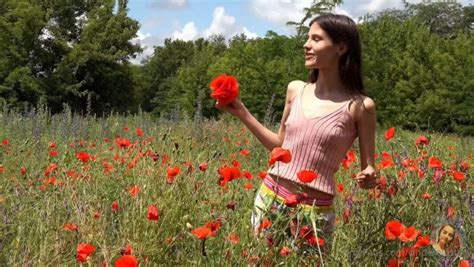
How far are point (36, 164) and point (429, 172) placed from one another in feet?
9.10

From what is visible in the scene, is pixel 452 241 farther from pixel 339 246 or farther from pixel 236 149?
pixel 236 149

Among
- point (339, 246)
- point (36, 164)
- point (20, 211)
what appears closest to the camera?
point (339, 246)

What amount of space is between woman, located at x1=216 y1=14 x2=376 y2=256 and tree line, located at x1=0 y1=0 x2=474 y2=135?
1396cm

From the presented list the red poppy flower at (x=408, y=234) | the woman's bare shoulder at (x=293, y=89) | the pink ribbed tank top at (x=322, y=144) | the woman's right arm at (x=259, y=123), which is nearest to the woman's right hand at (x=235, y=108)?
the woman's right arm at (x=259, y=123)

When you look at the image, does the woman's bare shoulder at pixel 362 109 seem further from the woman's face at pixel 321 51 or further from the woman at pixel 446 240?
the woman at pixel 446 240

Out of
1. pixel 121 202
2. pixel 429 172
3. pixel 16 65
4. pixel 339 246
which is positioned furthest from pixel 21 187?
pixel 16 65

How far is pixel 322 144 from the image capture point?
244 cm

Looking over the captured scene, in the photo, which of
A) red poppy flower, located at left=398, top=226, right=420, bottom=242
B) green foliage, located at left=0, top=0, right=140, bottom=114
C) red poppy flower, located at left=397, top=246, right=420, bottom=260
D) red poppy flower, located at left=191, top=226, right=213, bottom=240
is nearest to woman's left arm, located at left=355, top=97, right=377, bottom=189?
red poppy flower, located at left=397, top=246, right=420, bottom=260

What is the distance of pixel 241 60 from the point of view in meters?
27.8

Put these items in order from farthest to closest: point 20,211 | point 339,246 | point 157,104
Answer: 1. point 157,104
2. point 20,211
3. point 339,246

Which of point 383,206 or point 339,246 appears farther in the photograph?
point 383,206

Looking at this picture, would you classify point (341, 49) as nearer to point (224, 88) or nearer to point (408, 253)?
point (224, 88)

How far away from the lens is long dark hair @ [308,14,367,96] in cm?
248

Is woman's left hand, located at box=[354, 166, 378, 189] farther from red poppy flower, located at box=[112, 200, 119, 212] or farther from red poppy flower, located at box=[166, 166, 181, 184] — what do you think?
red poppy flower, located at box=[112, 200, 119, 212]
